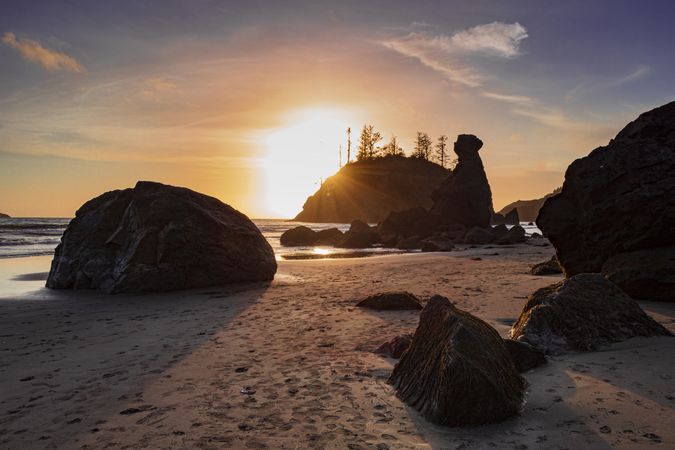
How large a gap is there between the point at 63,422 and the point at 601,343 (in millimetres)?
5507

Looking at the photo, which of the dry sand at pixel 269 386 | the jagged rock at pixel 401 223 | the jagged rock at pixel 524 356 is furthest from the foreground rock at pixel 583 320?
the jagged rock at pixel 401 223

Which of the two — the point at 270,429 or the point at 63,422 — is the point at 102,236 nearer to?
the point at 63,422

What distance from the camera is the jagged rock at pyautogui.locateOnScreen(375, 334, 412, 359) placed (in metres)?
5.36

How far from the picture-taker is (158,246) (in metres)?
11.4

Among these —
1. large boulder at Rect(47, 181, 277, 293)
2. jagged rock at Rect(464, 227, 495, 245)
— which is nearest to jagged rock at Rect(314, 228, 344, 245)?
jagged rock at Rect(464, 227, 495, 245)

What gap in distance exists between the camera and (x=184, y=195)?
12562 millimetres

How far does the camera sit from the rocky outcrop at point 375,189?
299 feet

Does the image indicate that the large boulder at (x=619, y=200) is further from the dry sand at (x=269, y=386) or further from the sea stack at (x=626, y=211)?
the dry sand at (x=269, y=386)

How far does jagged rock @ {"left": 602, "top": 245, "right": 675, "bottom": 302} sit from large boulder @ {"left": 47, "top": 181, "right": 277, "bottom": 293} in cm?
872

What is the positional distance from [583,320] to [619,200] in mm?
4523

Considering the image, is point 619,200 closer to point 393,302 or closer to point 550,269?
point 550,269

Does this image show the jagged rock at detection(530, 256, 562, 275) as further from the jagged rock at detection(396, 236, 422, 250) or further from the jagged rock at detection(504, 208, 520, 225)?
the jagged rock at detection(504, 208, 520, 225)

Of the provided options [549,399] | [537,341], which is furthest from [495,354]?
[537,341]

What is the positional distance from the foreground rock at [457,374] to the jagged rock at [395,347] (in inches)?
34.4
